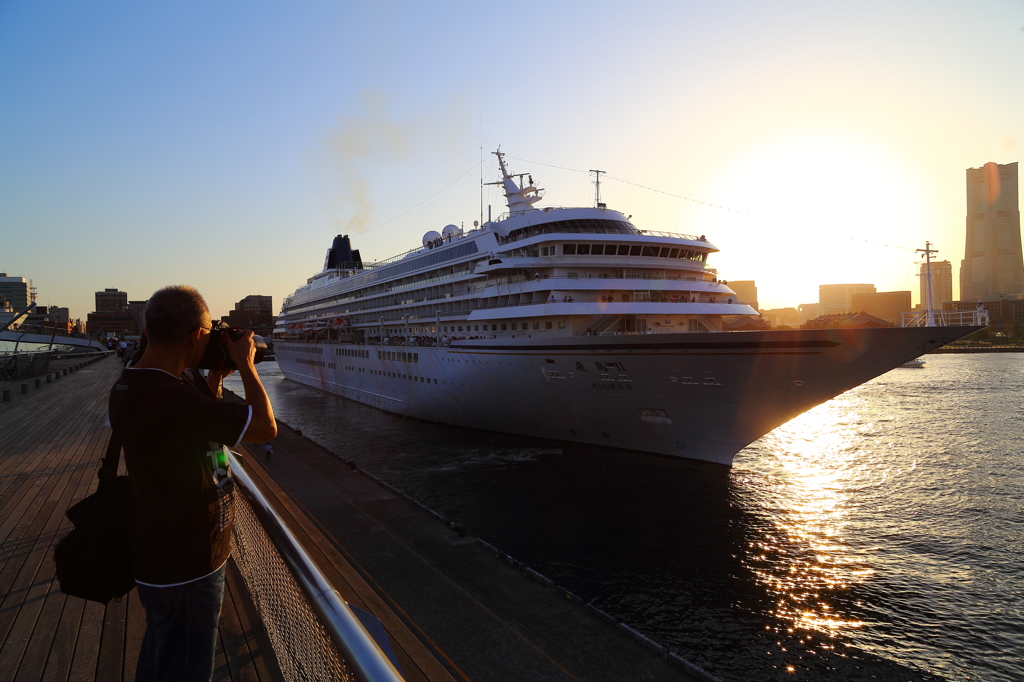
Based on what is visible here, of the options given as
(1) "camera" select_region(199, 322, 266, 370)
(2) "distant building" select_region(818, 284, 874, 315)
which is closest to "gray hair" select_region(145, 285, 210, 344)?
(1) "camera" select_region(199, 322, 266, 370)

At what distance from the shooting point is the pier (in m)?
3.71

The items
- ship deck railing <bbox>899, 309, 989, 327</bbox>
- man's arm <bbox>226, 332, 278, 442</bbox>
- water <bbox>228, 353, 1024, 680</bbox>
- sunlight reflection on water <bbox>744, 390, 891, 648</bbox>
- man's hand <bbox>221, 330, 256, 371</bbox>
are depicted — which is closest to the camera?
man's arm <bbox>226, 332, 278, 442</bbox>

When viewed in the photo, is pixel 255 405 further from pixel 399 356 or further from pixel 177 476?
pixel 399 356

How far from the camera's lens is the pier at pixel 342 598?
12.2 ft

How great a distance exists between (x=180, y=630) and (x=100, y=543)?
496mm

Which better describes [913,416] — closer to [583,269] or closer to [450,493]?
[583,269]

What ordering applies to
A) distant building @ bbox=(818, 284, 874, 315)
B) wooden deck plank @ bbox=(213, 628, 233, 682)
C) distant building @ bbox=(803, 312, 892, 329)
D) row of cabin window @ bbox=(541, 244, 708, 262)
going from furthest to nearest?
distant building @ bbox=(818, 284, 874, 315) < row of cabin window @ bbox=(541, 244, 708, 262) < distant building @ bbox=(803, 312, 892, 329) < wooden deck plank @ bbox=(213, 628, 233, 682)

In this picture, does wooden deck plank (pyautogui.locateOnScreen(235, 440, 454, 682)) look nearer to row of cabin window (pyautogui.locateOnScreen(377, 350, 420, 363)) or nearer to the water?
the water

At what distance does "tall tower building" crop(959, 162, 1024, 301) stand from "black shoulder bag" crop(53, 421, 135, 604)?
153108mm

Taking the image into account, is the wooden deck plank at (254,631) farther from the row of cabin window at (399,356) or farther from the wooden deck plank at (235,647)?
the row of cabin window at (399,356)

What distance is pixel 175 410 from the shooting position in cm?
208

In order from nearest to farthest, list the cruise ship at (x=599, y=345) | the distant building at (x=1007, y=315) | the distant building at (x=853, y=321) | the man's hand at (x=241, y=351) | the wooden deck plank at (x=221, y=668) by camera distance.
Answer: the man's hand at (x=241, y=351)
the wooden deck plank at (x=221, y=668)
the distant building at (x=853, y=321)
the cruise ship at (x=599, y=345)
the distant building at (x=1007, y=315)

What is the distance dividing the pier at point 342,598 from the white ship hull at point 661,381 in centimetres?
779

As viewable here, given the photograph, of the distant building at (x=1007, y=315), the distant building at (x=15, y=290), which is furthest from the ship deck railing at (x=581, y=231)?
the distant building at (x=15, y=290)
